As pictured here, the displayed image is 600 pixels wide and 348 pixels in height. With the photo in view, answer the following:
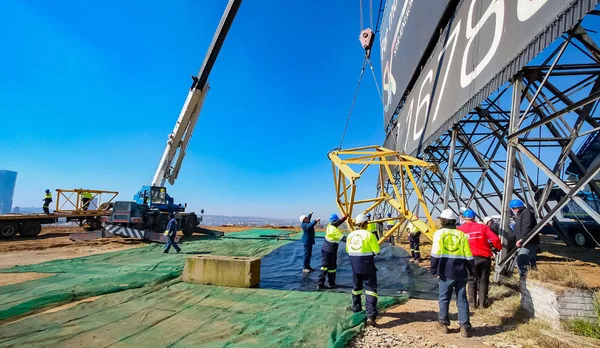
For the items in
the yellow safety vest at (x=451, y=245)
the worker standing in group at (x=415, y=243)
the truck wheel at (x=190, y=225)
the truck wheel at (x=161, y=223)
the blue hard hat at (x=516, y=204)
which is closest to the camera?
the yellow safety vest at (x=451, y=245)

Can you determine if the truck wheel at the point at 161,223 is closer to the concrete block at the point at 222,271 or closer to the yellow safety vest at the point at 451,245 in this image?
the concrete block at the point at 222,271

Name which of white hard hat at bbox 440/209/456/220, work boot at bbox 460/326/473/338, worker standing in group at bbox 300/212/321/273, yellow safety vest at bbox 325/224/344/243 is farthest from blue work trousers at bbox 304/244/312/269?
work boot at bbox 460/326/473/338

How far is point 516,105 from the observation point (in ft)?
18.8

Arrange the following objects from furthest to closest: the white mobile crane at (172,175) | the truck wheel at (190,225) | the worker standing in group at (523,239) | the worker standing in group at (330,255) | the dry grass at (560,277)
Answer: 1. the truck wheel at (190,225)
2. the white mobile crane at (172,175)
3. the worker standing in group at (330,255)
4. the worker standing in group at (523,239)
5. the dry grass at (560,277)

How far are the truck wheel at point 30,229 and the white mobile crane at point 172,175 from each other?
14.8 feet

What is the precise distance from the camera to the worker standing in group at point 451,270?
4.34 metres

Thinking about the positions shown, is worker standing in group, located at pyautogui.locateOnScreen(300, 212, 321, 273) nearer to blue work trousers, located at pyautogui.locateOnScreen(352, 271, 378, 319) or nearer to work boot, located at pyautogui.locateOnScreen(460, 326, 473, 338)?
blue work trousers, located at pyautogui.locateOnScreen(352, 271, 378, 319)

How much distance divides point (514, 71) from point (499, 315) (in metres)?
4.33

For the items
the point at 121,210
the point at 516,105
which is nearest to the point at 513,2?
the point at 516,105

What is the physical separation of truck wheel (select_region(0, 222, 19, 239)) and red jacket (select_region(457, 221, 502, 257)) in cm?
2103

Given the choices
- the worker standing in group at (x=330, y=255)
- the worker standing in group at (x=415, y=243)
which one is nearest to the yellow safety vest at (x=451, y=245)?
the worker standing in group at (x=330, y=255)

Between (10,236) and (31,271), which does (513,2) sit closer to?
(31,271)

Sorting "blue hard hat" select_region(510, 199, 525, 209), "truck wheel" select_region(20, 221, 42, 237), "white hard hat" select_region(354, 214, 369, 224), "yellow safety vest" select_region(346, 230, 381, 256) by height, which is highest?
"blue hard hat" select_region(510, 199, 525, 209)

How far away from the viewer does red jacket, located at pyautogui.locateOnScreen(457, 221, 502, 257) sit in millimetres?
5453
